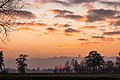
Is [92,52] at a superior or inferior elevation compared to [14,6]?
superior

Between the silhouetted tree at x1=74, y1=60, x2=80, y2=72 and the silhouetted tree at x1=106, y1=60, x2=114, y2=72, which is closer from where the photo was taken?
the silhouetted tree at x1=106, y1=60, x2=114, y2=72

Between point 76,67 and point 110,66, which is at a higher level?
point 76,67

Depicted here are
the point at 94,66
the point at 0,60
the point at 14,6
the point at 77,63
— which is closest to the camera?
the point at 14,6

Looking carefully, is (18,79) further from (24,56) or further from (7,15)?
(24,56)

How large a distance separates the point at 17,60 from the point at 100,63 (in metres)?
45.7

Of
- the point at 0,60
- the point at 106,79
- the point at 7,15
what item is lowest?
the point at 106,79

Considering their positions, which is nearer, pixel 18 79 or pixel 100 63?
pixel 18 79

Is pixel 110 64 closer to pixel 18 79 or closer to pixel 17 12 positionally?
pixel 18 79

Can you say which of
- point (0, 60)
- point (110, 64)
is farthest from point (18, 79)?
point (110, 64)

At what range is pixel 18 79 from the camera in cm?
4953

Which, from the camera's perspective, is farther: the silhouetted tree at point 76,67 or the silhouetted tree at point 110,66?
the silhouetted tree at point 76,67

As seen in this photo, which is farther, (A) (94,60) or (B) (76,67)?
(B) (76,67)

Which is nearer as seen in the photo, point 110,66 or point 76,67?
point 110,66

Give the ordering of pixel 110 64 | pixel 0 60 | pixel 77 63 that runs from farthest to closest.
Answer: pixel 77 63 → pixel 110 64 → pixel 0 60
